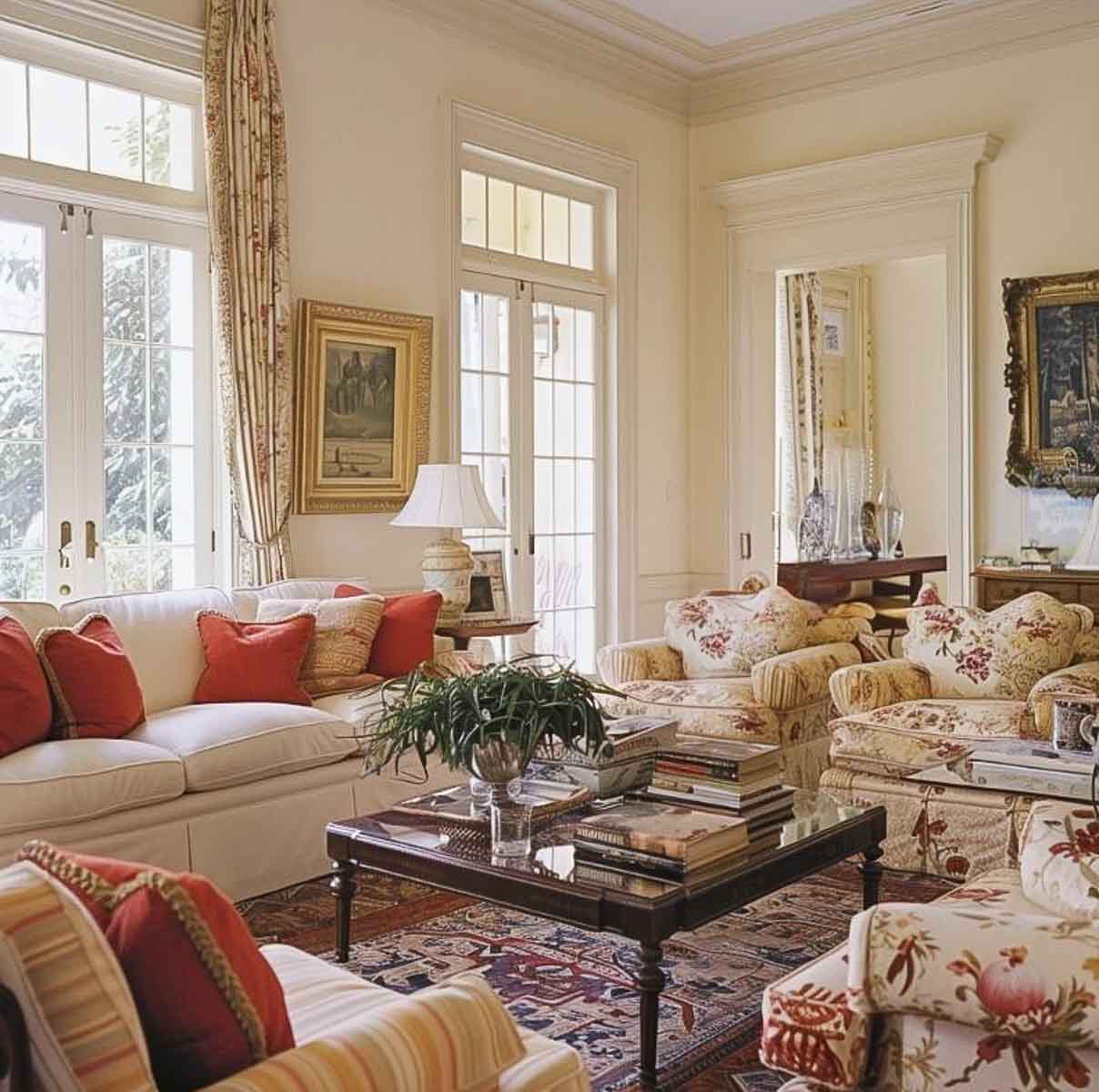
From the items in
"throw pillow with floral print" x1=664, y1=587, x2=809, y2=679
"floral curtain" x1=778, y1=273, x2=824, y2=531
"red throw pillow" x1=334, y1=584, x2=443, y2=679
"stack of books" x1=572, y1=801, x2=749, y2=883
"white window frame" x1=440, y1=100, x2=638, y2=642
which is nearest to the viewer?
"stack of books" x1=572, y1=801, x2=749, y2=883

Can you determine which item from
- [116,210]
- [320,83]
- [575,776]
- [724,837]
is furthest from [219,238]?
[724,837]

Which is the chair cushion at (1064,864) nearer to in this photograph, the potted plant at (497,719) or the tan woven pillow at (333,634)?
the potted plant at (497,719)

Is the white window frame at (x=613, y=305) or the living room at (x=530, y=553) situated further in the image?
the white window frame at (x=613, y=305)

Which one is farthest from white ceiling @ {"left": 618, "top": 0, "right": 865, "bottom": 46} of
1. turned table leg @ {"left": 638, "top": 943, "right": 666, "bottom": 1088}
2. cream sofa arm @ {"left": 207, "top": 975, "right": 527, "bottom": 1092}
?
cream sofa arm @ {"left": 207, "top": 975, "right": 527, "bottom": 1092}

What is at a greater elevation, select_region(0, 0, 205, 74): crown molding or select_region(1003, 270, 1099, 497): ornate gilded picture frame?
select_region(0, 0, 205, 74): crown molding

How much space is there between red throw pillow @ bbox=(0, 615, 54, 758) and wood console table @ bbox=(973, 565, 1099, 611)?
151 inches

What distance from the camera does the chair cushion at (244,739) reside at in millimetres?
3852

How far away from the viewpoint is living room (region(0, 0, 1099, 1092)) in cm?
182

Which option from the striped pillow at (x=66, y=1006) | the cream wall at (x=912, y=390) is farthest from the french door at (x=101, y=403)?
the cream wall at (x=912, y=390)

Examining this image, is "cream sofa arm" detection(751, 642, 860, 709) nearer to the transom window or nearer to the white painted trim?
the white painted trim

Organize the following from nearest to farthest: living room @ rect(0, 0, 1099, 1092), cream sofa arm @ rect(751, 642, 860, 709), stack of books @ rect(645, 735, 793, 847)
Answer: living room @ rect(0, 0, 1099, 1092), stack of books @ rect(645, 735, 793, 847), cream sofa arm @ rect(751, 642, 860, 709)

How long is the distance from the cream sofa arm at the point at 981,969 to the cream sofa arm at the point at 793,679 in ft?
10.3

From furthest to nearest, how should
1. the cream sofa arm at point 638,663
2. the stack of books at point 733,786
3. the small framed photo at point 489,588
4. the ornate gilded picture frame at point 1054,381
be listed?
the ornate gilded picture frame at point 1054,381, the small framed photo at point 489,588, the cream sofa arm at point 638,663, the stack of books at point 733,786

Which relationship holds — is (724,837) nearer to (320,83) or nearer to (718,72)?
(320,83)
